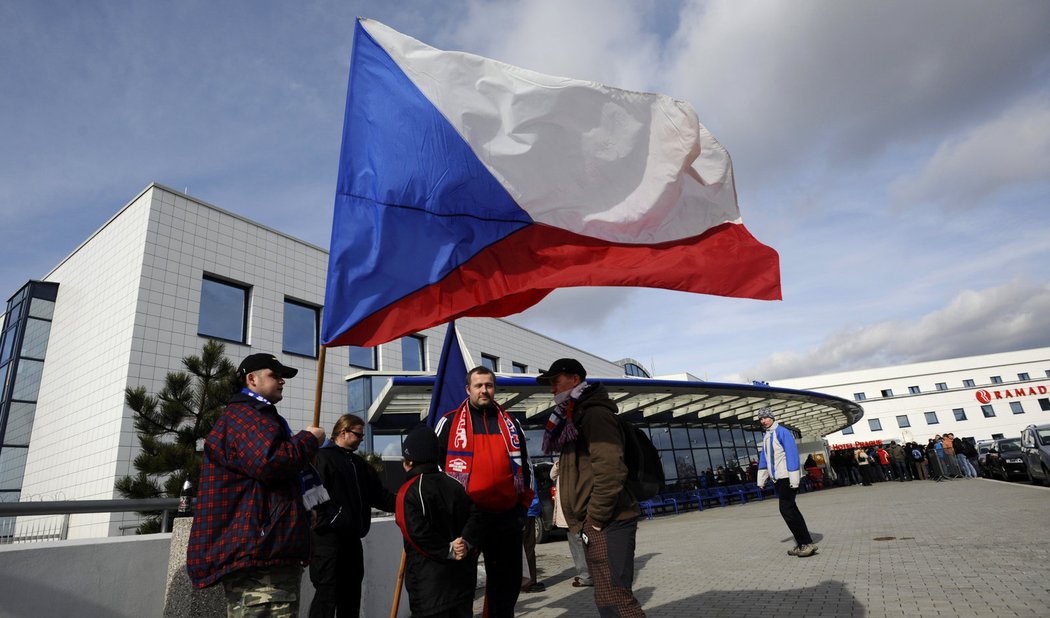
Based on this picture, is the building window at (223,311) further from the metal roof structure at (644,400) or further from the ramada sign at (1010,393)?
the ramada sign at (1010,393)

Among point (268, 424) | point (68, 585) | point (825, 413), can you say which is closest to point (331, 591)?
point (68, 585)

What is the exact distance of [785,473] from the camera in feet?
23.9

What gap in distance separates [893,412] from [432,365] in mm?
62041

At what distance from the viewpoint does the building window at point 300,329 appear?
16.8m

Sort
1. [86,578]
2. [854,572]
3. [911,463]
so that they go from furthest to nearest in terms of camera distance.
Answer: [911,463], [854,572], [86,578]

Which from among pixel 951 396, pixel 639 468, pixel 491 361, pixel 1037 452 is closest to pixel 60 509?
pixel 639 468

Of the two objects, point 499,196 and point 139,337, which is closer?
point 499,196

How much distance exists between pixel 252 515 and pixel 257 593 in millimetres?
327

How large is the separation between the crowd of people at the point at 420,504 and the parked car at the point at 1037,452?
18.1m

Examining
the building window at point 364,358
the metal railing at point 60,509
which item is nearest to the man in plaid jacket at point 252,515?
the metal railing at point 60,509

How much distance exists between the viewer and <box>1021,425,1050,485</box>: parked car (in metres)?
15.7

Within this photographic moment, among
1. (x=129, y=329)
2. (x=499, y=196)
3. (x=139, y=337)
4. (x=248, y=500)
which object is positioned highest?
(x=129, y=329)

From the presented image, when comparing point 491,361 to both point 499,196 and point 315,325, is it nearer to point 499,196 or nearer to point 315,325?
point 315,325

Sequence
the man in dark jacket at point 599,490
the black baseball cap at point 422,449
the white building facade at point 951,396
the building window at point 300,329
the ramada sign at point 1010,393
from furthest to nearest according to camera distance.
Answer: the ramada sign at point 1010,393, the white building facade at point 951,396, the building window at point 300,329, the black baseball cap at point 422,449, the man in dark jacket at point 599,490
